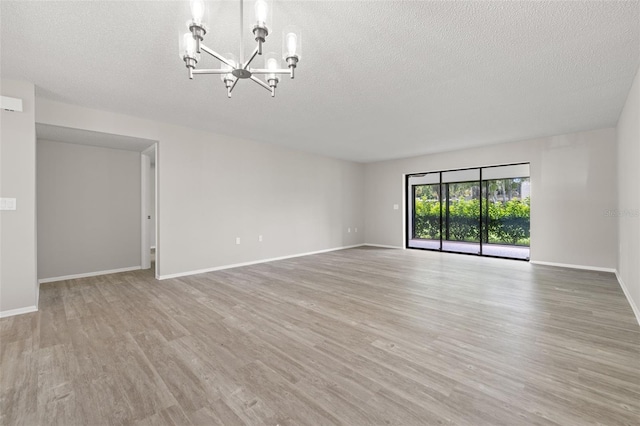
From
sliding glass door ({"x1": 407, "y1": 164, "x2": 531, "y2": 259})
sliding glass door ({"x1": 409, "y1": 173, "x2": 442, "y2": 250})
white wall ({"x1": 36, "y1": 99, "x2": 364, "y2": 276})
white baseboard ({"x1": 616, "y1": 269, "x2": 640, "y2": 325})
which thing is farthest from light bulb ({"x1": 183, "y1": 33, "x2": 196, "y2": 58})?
sliding glass door ({"x1": 409, "y1": 173, "x2": 442, "y2": 250})

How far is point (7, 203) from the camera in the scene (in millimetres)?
3086

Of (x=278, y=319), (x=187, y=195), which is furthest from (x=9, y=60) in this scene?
(x=278, y=319)

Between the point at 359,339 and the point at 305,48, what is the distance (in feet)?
8.65

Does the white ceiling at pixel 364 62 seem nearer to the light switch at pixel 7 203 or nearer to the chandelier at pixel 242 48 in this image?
the chandelier at pixel 242 48

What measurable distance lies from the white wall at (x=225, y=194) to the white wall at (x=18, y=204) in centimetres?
60

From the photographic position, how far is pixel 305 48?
248 cm

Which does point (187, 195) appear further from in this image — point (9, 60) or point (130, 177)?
point (9, 60)

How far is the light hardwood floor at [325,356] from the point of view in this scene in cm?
159

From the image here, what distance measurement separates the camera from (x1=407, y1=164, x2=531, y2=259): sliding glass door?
21.3ft

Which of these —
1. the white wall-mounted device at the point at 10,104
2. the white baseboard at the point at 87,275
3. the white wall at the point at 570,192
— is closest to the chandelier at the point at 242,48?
the white wall-mounted device at the point at 10,104

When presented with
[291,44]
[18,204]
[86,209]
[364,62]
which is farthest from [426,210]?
[18,204]

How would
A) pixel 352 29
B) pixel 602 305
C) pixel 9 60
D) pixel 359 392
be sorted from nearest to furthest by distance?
pixel 359 392 < pixel 352 29 < pixel 9 60 < pixel 602 305

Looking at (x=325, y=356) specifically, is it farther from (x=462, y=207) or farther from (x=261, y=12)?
(x=462, y=207)

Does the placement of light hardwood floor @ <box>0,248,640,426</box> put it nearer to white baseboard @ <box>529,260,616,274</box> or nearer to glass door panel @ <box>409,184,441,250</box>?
white baseboard @ <box>529,260,616,274</box>
